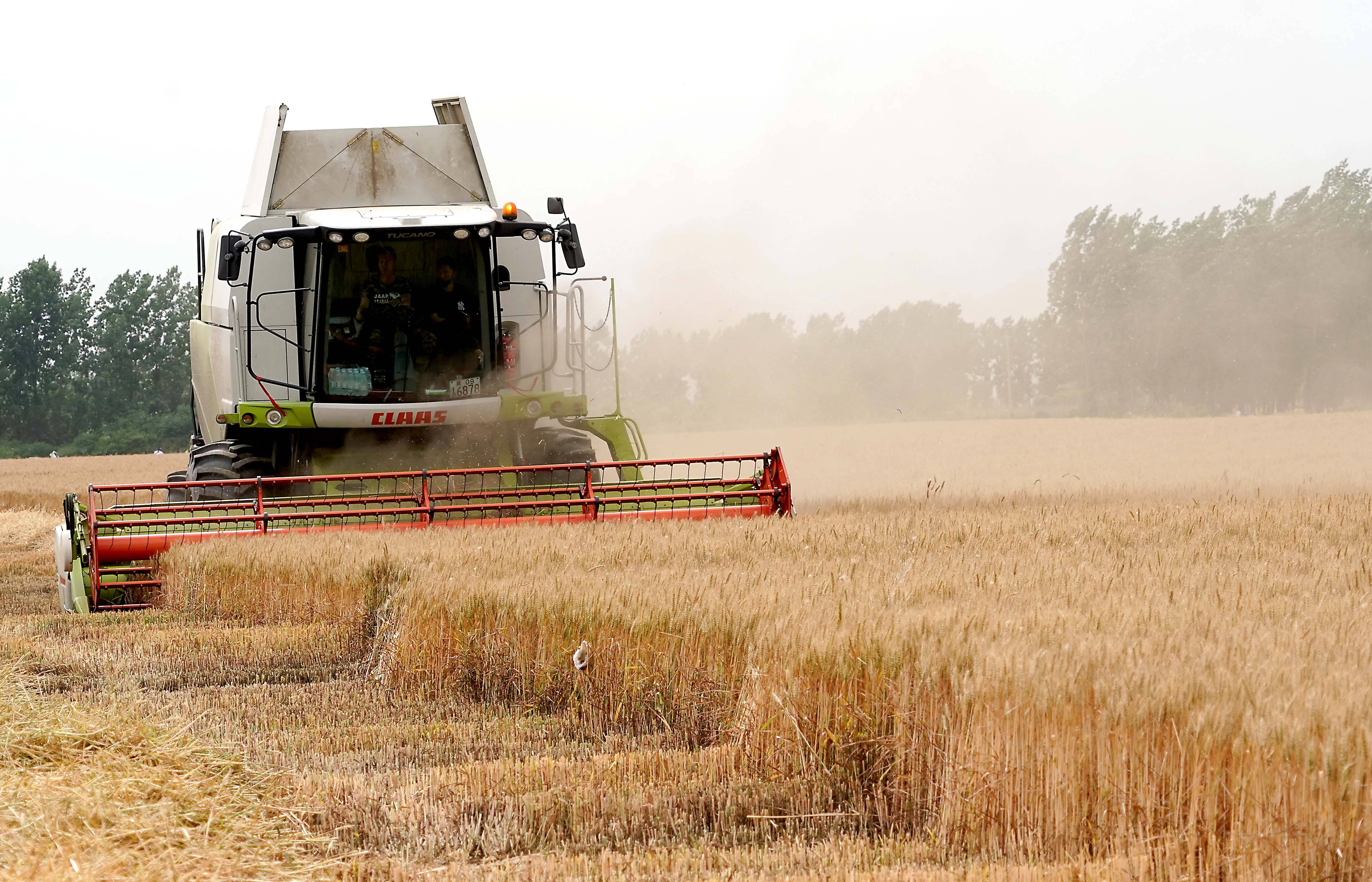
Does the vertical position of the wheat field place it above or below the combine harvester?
below

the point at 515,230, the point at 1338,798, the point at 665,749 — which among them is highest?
the point at 515,230

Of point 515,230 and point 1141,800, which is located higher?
point 515,230

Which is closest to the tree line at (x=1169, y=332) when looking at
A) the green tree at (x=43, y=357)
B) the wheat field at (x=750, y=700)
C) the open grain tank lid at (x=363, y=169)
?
the open grain tank lid at (x=363, y=169)

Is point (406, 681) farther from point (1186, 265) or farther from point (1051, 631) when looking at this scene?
point (1186, 265)

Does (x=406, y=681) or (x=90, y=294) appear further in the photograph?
(x=90, y=294)

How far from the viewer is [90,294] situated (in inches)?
2504

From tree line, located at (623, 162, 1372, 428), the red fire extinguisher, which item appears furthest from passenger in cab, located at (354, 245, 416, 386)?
tree line, located at (623, 162, 1372, 428)

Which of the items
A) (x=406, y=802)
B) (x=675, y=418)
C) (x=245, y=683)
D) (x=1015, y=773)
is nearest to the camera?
(x=1015, y=773)

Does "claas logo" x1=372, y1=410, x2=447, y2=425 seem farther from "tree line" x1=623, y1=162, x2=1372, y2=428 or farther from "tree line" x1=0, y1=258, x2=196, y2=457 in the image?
"tree line" x1=0, y1=258, x2=196, y2=457

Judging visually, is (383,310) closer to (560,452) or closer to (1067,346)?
(560,452)

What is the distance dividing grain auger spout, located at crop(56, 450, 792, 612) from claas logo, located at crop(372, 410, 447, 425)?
0.36 m

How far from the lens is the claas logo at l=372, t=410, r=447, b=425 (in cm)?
892

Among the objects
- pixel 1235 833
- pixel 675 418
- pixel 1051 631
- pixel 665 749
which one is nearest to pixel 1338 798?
pixel 1235 833

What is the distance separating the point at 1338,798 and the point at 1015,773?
761 millimetres
